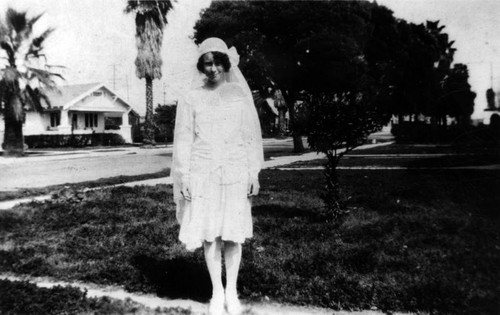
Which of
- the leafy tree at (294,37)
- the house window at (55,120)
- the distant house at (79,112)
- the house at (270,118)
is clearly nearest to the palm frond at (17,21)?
the leafy tree at (294,37)

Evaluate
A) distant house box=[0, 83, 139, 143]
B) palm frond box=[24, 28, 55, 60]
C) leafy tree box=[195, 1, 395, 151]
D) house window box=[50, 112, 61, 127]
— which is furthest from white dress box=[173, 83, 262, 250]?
house window box=[50, 112, 61, 127]

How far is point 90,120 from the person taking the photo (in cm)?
3900

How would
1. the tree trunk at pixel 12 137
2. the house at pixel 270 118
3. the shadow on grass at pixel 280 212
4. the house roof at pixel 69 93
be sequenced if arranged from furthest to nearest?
the house at pixel 270 118
the house roof at pixel 69 93
the tree trunk at pixel 12 137
the shadow on grass at pixel 280 212

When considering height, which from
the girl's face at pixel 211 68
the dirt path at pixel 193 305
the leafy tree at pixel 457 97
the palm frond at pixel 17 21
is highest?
the palm frond at pixel 17 21

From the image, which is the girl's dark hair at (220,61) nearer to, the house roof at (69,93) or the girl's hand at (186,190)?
the girl's hand at (186,190)

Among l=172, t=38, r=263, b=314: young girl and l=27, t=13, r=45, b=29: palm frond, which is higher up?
l=27, t=13, r=45, b=29: palm frond

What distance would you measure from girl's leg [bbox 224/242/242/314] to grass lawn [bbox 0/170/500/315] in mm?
332

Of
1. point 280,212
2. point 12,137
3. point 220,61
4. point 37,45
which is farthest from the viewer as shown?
point 12,137

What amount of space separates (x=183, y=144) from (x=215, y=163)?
0.31 meters

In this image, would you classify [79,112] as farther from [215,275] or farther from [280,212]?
[215,275]

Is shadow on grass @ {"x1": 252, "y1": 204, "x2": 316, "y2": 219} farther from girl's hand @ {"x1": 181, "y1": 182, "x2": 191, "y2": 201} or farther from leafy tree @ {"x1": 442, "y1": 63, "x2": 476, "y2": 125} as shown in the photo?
leafy tree @ {"x1": 442, "y1": 63, "x2": 476, "y2": 125}

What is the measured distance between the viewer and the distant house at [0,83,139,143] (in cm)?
3538

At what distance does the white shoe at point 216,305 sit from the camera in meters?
3.52

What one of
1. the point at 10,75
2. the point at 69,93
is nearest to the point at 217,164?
the point at 10,75
